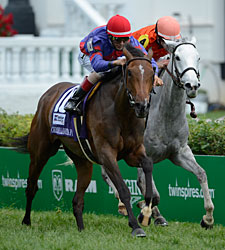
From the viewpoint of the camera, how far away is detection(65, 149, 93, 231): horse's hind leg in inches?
283

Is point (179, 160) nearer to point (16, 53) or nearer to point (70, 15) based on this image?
point (16, 53)

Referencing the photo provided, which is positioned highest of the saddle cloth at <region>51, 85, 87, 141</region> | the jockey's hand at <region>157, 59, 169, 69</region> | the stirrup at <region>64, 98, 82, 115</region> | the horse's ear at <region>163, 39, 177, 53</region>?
the horse's ear at <region>163, 39, 177, 53</region>

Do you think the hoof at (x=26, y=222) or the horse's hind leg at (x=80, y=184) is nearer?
the horse's hind leg at (x=80, y=184)

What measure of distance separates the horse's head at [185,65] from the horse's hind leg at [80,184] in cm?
133

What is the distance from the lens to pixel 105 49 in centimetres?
678

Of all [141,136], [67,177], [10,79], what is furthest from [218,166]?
[10,79]

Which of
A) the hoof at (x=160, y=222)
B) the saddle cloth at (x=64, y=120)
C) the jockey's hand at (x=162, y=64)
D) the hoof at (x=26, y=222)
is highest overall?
the jockey's hand at (x=162, y=64)

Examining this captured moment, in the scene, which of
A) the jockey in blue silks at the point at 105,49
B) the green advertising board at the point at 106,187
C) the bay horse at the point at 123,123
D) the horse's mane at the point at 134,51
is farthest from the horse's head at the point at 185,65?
the green advertising board at the point at 106,187

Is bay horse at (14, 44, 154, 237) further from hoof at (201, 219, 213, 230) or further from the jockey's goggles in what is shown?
hoof at (201, 219, 213, 230)

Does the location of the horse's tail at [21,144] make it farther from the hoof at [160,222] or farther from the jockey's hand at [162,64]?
the jockey's hand at [162,64]

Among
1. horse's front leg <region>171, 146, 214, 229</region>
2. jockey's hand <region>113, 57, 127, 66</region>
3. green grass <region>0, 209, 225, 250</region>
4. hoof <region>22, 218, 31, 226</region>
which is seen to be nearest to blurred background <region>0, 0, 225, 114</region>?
green grass <region>0, 209, 225, 250</region>

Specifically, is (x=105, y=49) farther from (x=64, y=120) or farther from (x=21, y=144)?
(x=21, y=144)

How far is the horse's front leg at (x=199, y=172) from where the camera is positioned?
23.1 feet

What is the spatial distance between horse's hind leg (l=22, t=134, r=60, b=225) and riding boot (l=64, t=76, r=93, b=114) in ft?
2.29
